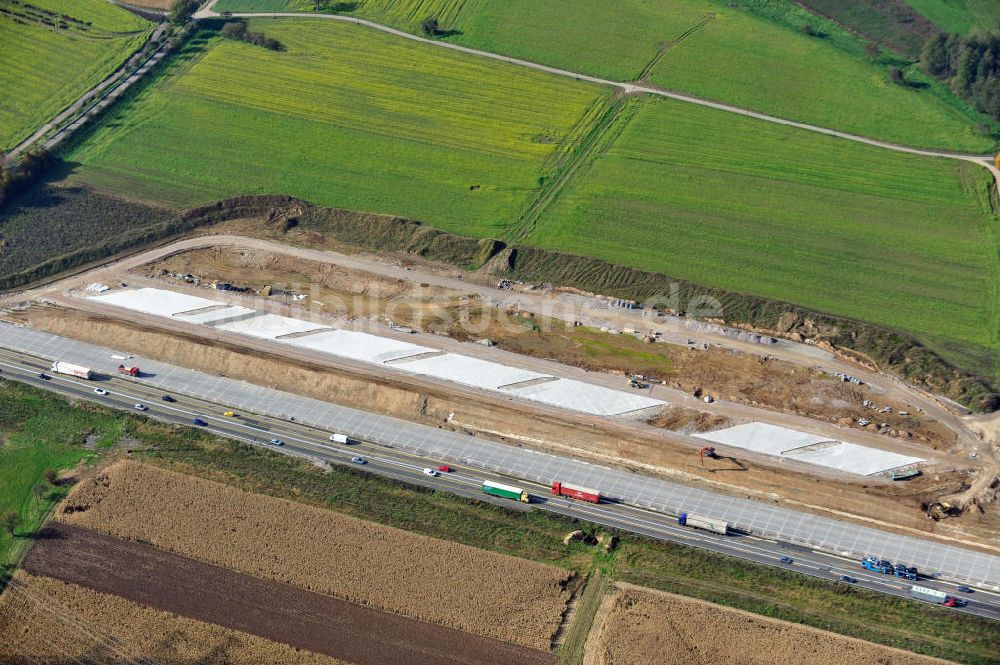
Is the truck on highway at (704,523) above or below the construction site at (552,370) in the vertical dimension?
below

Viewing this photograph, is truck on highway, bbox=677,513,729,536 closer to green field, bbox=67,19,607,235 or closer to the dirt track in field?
the dirt track in field

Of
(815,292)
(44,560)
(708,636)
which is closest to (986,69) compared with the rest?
(815,292)

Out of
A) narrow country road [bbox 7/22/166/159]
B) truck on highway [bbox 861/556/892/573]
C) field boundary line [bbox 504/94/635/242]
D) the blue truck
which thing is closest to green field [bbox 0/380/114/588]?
narrow country road [bbox 7/22/166/159]

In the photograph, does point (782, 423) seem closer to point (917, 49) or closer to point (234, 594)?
point (234, 594)

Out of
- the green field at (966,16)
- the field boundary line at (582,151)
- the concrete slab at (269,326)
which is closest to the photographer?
the concrete slab at (269,326)

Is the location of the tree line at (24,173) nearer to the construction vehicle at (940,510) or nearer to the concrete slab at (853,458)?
the concrete slab at (853,458)

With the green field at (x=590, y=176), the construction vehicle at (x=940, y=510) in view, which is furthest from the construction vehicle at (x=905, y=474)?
the green field at (x=590, y=176)

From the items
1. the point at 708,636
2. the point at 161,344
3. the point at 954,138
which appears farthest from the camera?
the point at 954,138
